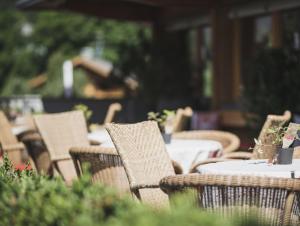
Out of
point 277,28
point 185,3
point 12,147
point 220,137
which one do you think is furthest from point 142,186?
point 185,3

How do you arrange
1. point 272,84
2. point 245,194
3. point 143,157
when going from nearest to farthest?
1. point 245,194
2. point 143,157
3. point 272,84

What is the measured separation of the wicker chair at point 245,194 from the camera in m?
3.19

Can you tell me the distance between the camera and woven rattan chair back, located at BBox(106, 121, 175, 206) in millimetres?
4277

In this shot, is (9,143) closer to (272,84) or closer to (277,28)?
(272,84)

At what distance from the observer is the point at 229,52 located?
12.3m

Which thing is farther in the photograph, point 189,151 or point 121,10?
point 121,10

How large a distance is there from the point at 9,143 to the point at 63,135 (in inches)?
29.3

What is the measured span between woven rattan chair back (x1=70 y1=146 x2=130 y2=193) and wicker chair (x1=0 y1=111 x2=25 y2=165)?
2.32m

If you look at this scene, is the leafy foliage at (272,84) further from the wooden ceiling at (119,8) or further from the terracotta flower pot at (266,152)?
the terracotta flower pot at (266,152)

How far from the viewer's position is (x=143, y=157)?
15.0 feet

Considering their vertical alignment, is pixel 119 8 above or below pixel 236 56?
above

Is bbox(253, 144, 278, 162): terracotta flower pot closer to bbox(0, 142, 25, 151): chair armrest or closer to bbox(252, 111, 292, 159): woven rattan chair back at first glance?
bbox(252, 111, 292, 159): woven rattan chair back

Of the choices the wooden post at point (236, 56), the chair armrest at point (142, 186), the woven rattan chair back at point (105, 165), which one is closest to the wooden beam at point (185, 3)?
the wooden post at point (236, 56)

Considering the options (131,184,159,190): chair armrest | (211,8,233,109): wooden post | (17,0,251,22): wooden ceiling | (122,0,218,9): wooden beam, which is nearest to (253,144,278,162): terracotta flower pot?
(131,184,159,190): chair armrest
